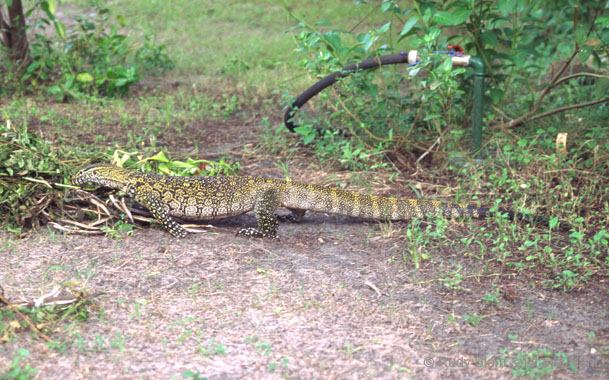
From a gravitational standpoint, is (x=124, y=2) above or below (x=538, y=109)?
above

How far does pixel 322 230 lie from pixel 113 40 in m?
6.91

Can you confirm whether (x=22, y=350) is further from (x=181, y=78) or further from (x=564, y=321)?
(x=181, y=78)

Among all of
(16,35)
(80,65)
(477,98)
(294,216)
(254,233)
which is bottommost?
(294,216)

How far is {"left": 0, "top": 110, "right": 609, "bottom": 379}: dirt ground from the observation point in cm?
340

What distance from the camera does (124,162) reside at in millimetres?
6266

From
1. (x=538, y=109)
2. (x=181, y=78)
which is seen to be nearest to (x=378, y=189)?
(x=538, y=109)

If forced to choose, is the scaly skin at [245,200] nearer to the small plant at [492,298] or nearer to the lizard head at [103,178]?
the lizard head at [103,178]

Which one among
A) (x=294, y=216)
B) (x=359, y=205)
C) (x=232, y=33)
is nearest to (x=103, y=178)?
(x=294, y=216)

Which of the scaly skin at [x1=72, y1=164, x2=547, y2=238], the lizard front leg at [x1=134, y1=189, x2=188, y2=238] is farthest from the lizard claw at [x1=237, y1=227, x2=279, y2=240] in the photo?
the lizard front leg at [x1=134, y1=189, x2=188, y2=238]

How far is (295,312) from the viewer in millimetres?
3986

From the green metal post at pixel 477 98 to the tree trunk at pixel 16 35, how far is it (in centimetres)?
729

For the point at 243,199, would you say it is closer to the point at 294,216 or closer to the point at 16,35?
the point at 294,216

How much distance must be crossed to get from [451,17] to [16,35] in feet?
24.0

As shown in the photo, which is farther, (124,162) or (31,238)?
(124,162)
